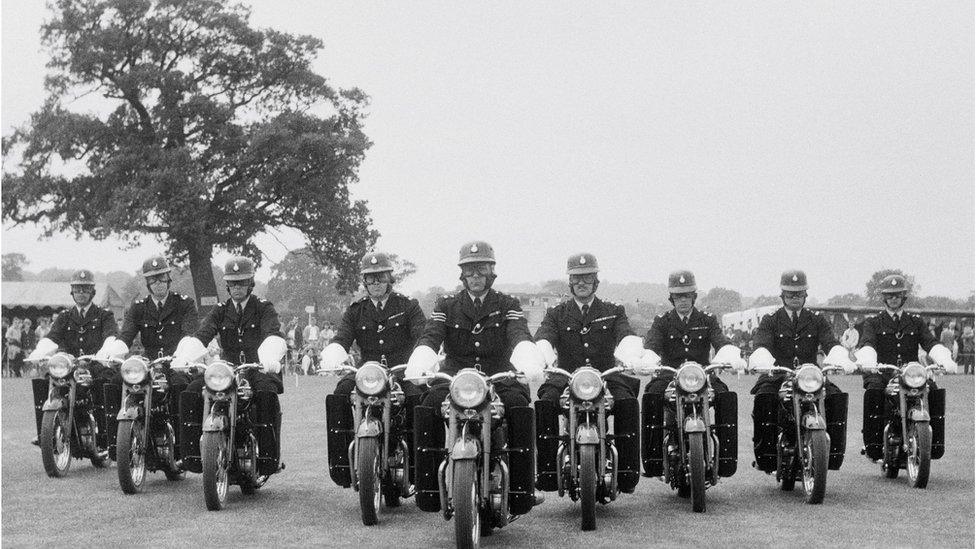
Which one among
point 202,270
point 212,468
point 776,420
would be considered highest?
point 202,270

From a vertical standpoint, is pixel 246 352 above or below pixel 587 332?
below

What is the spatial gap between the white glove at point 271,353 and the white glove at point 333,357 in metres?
0.55

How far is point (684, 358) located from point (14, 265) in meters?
127

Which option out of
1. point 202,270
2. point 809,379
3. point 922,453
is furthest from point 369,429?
point 202,270

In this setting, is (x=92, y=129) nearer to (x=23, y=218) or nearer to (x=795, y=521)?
(x=23, y=218)

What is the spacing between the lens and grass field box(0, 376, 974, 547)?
8.34m

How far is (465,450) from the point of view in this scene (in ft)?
24.8

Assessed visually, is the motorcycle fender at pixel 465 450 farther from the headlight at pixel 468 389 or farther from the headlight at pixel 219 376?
the headlight at pixel 219 376

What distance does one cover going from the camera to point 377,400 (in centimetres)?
891

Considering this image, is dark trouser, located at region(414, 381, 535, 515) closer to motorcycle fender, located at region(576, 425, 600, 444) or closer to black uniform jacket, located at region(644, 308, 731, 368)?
motorcycle fender, located at region(576, 425, 600, 444)

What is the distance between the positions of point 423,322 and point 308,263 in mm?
103332

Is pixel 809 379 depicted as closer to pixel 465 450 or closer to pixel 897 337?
pixel 897 337

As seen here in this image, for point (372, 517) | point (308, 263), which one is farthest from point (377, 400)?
point (308, 263)

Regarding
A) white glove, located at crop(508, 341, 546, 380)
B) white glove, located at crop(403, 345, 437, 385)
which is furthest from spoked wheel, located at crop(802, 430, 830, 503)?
white glove, located at crop(403, 345, 437, 385)
